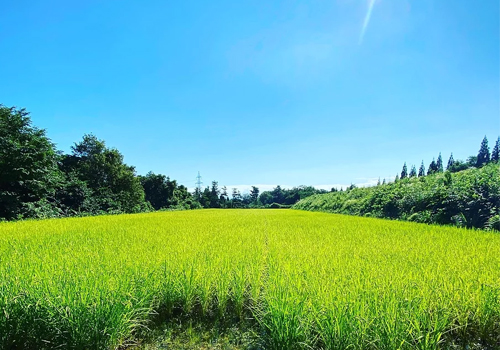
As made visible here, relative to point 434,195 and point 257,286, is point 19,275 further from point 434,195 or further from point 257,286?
point 434,195

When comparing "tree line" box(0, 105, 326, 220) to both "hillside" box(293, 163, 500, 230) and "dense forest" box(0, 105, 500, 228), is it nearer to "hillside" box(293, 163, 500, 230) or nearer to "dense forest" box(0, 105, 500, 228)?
"dense forest" box(0, 105, 500, 228)

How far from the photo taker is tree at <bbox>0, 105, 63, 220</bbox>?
11.5 m

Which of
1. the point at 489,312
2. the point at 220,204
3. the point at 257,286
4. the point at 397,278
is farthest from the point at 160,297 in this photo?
the point at 220,204

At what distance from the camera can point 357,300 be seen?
1872mm

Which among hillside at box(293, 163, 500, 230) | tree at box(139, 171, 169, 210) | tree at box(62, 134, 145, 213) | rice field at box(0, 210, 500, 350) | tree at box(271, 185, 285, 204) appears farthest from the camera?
tree at box(271, 185, 285, 204)

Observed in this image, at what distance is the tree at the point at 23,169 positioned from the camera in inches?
454

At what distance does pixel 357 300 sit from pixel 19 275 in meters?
3.36

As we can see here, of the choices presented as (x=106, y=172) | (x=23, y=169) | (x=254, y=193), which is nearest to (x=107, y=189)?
(x=106, y=172)

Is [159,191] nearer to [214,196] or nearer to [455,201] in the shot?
[214,196]

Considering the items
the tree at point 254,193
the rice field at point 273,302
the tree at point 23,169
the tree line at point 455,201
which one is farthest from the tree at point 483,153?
the tree at point 23,169

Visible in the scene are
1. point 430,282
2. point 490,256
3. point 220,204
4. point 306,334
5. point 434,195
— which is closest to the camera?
point 306,334

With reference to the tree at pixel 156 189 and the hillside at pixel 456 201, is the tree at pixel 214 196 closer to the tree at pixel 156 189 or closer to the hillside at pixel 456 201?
the tree at pixel 156 189

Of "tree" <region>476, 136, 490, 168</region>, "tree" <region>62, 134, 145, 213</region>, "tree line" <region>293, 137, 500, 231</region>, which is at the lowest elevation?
"tree line" <region>293, 137, 500, 231</region>

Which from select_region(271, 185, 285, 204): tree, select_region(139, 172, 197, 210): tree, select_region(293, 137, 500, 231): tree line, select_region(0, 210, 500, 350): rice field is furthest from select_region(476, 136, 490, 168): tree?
select_region(0, 210, 500, 350): rice field
